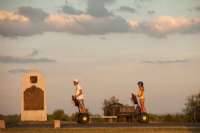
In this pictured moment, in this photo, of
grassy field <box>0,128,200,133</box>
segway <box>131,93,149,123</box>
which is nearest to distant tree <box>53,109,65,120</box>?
segway <box>131,93,149,123</box>

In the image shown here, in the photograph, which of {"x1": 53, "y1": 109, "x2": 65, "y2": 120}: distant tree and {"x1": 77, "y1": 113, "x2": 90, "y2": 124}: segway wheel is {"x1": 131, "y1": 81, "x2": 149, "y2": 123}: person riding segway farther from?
{"x1": 53, "y1": 109, "x2": 65, "y2": 120}: distant tree

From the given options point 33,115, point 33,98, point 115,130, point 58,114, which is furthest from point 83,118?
point 58,114

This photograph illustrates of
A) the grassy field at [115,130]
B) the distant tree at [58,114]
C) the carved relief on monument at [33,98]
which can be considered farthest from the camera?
the distant tree at [58,114]

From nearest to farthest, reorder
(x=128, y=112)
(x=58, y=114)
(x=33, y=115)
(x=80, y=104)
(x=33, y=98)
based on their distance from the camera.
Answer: (x=80, y=104), (x=128, y=112), (x=33, y=115), (x=33, y=98), (x=58, y=114)

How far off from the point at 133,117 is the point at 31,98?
749 cm

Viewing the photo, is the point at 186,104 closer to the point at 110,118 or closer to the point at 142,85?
the point at 110,118

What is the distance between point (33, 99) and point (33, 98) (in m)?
Result: 0.11

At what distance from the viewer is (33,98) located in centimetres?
3591

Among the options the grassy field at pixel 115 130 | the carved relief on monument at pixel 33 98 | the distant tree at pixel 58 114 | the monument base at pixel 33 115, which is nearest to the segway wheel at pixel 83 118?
the grassy field at pixel 115 130

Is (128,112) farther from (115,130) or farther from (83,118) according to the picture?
(115,130)

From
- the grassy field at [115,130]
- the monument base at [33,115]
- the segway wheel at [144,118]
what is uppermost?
the monument base at [33,115]

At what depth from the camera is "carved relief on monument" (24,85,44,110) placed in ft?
116

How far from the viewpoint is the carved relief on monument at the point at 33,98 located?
35.5 metres

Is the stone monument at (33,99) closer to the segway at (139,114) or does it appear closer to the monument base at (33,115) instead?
the monument base at (33,115)
